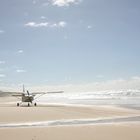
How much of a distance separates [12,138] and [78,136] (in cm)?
235

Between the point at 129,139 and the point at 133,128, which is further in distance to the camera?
the point at 133,128

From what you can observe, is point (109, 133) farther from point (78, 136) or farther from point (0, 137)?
point (0, 137)

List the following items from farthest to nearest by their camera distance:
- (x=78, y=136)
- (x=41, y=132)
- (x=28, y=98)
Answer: (x=28, y=98) < (x=41, y=132) < (x=78, y=136)

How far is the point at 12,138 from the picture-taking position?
10867 mm

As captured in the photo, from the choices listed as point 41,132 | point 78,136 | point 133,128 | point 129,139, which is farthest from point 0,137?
point 133,128

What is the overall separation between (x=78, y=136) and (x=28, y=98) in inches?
1314

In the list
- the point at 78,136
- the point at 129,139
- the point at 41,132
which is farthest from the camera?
the point at 41,132

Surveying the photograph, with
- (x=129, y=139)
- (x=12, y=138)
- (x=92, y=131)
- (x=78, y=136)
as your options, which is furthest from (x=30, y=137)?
(x=129, y=139)

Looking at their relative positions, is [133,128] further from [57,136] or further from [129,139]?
Result: [57,136]

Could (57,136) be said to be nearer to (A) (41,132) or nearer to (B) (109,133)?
(A) (41,132)

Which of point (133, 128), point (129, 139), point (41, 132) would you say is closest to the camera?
point (129, 139)

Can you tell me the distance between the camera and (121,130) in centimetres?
1233

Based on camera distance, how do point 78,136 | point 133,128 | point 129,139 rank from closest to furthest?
point 129,139 → point 78,136 → point 133,128

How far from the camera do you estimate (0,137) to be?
1111cm
